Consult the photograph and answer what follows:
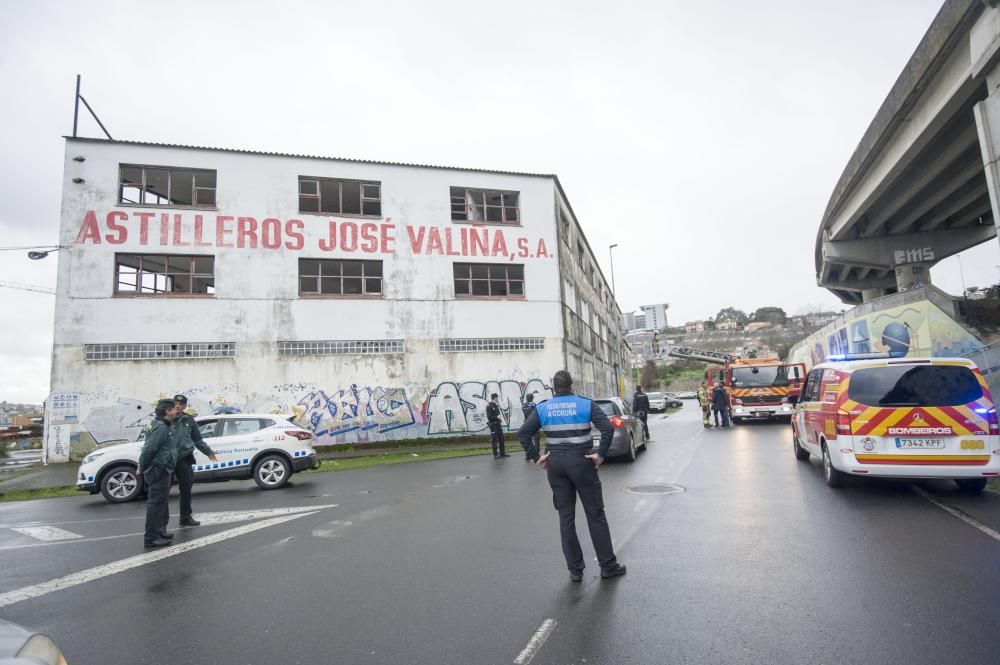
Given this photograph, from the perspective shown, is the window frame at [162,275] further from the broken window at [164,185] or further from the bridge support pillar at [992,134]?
the bridge support pillar at [992,134]

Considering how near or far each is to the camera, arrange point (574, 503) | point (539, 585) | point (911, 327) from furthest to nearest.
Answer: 1. point (911, 327)
2. point (574, 503)
3. point (539, 585)

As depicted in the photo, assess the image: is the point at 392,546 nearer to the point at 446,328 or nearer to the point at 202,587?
the point at 202,587

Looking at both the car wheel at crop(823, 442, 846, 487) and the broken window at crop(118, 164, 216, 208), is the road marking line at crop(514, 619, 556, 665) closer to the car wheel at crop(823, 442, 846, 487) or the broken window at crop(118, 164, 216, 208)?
the car wheel at crop(823, 442, 846, 487)

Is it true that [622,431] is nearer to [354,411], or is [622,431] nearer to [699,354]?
[354,411]

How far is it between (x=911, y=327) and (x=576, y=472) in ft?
69.2

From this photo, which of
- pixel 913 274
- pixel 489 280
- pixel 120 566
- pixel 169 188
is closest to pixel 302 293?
pixel 169 188

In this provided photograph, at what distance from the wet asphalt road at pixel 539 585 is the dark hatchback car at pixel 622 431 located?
3.48m

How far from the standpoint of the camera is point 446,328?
2322cm

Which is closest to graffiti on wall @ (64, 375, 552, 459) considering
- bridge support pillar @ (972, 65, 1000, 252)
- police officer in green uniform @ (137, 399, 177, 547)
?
police officer in green uniform @ (137, 399, 177, 547)

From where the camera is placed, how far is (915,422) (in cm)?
724

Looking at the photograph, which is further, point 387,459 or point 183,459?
point 387,459

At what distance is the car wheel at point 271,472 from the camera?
37.4ft

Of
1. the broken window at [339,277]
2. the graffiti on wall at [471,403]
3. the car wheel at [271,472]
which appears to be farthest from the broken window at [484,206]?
the car wheel at [271,472]

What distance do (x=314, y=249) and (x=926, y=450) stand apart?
20850 mm
